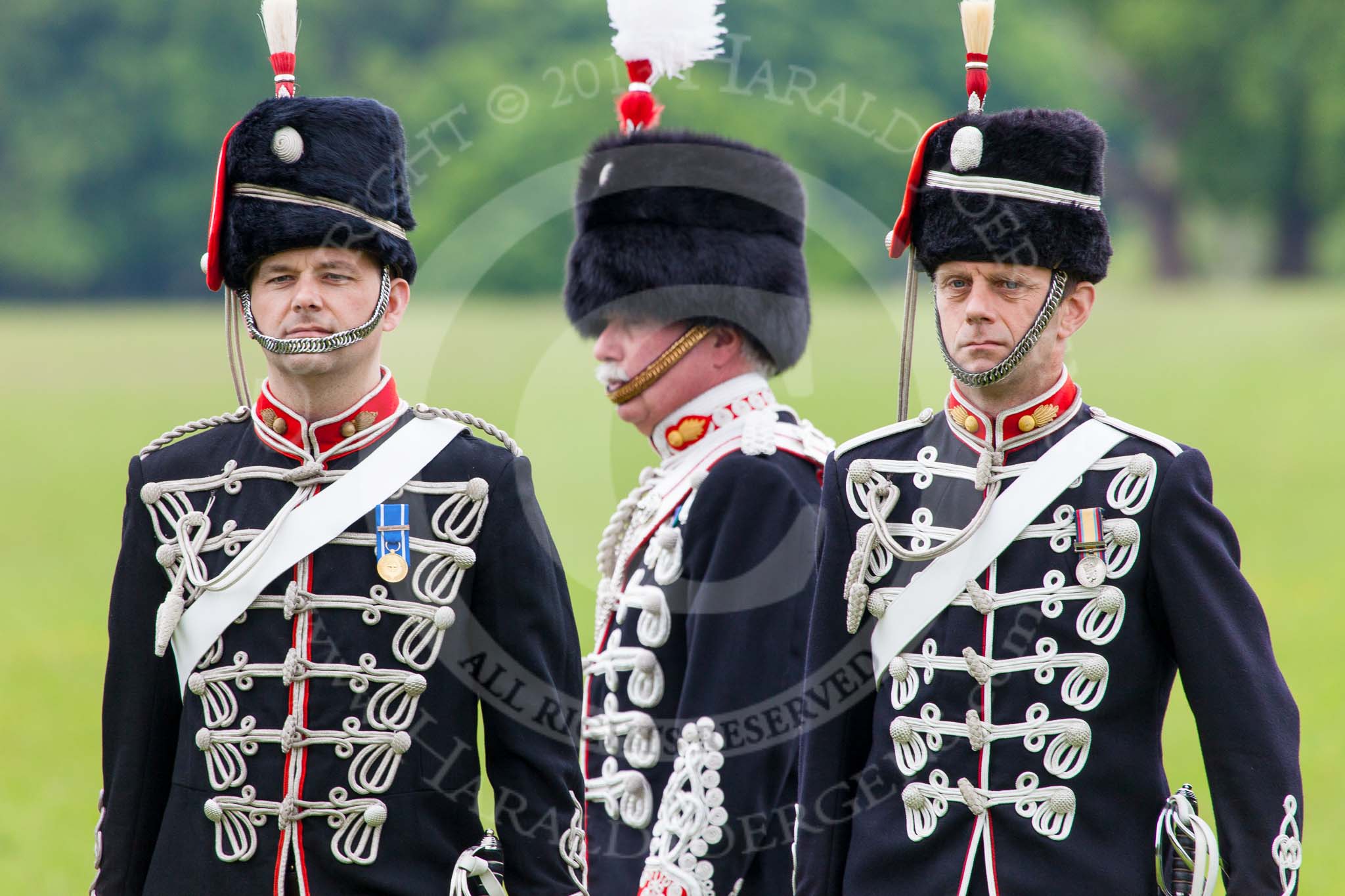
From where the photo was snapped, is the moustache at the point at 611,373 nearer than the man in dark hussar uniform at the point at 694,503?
No

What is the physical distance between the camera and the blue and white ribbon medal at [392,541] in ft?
10.7

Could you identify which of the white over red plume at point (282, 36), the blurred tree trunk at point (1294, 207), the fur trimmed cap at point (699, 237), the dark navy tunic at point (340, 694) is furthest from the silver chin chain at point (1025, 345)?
the blurred tree trunk at point (1294, 207)

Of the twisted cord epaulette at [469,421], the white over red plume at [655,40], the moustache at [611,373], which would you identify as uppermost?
the white over red plume at [655,40]

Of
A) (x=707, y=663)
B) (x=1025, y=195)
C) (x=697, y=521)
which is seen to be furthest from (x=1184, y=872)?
(x=697, y=521)

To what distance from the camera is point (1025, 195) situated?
3271mm

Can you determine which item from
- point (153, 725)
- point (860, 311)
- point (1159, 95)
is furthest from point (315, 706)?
point (1159, 95)

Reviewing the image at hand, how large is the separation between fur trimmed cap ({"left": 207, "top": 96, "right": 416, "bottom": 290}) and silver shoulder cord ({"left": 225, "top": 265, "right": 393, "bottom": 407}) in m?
0.04

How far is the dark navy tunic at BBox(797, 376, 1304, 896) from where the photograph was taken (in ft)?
9.90

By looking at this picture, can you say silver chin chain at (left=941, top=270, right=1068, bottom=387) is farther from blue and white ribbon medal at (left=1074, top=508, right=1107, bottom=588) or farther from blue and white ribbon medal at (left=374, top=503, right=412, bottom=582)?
blue and white ribbon medal at (left=374, top=503, right=412, bottom=582)

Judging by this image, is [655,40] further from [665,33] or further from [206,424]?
[206,424]

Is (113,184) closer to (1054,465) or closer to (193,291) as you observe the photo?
(193,291)

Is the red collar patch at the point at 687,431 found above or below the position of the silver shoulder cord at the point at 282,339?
above

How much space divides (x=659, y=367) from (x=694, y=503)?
0.43 metres

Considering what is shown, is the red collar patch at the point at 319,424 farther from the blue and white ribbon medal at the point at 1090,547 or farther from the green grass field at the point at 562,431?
the green grass field at the point at 562,431
